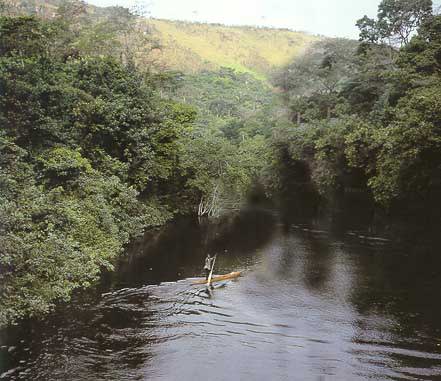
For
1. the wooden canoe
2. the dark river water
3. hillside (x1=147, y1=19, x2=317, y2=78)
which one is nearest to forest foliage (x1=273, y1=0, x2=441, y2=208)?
the dark river water

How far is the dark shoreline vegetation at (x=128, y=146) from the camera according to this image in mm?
17969

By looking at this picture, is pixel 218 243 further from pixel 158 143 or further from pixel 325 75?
pixel 325 75

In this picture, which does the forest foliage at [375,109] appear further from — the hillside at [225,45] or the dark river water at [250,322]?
the hillside at [225,45]

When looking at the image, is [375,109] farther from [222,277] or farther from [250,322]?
[250,322]

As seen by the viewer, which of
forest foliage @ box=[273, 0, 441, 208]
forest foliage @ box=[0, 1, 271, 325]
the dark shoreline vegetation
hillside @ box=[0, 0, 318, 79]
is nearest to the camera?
forest foliage @ box=[0, 1, 271, 325]

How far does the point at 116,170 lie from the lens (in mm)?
28859

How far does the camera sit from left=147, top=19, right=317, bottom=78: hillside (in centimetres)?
9625

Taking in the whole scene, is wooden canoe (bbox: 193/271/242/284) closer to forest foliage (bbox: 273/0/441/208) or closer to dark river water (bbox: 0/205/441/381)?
dark river water (bbox: 0/205/441/381)

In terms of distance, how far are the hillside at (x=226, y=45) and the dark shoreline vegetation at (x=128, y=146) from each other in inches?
1689

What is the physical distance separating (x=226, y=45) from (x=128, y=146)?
284 feet

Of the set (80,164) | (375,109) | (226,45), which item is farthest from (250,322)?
(226,45)

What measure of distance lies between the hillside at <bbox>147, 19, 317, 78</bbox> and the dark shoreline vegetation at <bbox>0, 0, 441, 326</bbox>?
141 ft

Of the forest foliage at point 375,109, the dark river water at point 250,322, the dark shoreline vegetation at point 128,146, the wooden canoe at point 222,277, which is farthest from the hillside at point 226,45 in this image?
the wooden canoe at point 222,277

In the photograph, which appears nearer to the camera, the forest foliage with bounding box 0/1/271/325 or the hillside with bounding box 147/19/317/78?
the forest foliage with bounding box 0/1/271/325
